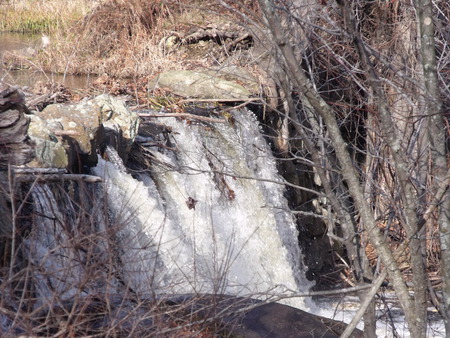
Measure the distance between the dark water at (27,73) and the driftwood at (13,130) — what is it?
14.8 feet

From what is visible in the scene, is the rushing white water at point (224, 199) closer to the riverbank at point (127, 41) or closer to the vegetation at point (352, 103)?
the vegetation at point (352, 103)

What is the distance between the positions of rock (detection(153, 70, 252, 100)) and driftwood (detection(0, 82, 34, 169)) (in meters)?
4.07

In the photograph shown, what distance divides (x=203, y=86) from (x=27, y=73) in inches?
152

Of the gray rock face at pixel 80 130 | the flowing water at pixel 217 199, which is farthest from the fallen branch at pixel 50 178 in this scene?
the flowing water at pixel 217 199

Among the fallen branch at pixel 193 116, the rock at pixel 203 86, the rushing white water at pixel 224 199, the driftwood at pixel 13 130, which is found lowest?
the rushing white water at pixel 224 199

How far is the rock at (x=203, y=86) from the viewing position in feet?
25.7

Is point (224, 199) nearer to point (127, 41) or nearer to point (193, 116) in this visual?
point (193, 116)

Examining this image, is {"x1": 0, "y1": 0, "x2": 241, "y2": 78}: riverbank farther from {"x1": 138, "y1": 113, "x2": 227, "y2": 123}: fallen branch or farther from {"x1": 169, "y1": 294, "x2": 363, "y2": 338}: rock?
{"x1": 169, "y1": 294, "x2": 363, "y2": 338}: rock

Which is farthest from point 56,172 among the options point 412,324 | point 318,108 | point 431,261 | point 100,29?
point 100,29

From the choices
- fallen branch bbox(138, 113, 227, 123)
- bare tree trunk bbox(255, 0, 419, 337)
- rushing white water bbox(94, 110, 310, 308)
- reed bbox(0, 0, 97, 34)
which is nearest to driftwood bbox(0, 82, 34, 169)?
bare tree trunk bbox(255, 0, 419, 337)

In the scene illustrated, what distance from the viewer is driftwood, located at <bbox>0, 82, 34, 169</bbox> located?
375 centimetres

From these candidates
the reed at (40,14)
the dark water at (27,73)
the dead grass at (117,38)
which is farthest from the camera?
the reed at (40,14)

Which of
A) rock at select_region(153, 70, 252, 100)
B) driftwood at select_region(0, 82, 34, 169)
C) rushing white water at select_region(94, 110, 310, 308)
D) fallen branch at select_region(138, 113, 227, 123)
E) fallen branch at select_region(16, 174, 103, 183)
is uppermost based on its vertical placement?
driftwood at select_region(0, 82, 34, 169)

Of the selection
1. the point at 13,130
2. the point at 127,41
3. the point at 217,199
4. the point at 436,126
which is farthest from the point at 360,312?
the point at 127,41
